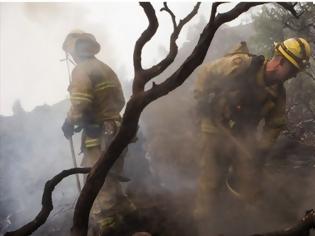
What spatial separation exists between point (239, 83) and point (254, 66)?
0.26m

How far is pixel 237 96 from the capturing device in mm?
4703

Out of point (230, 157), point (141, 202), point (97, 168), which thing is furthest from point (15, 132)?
point (97, 168)

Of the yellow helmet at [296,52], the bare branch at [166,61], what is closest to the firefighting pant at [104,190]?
the yellow helmet at [296,52]

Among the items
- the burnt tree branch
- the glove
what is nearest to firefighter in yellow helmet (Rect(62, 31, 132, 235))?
the glove

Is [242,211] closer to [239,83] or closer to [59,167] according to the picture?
[239,83]

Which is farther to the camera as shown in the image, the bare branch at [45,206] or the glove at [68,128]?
the glove at [68,128]

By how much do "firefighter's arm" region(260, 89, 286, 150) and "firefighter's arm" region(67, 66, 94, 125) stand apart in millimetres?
2115

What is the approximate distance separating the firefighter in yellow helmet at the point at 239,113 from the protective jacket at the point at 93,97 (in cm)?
100

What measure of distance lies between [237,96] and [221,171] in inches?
36.0

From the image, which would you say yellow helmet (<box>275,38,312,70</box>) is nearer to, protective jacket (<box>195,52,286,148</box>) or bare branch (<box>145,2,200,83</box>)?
protective jacket (<box>195,52,286,148</box>)

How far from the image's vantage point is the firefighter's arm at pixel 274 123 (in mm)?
4820

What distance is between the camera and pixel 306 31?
28.3ft

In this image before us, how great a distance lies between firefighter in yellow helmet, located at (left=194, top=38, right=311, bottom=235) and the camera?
457 cm

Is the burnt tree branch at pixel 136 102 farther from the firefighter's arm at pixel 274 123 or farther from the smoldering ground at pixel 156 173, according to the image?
the firefighter's arm at pixel 274 123
